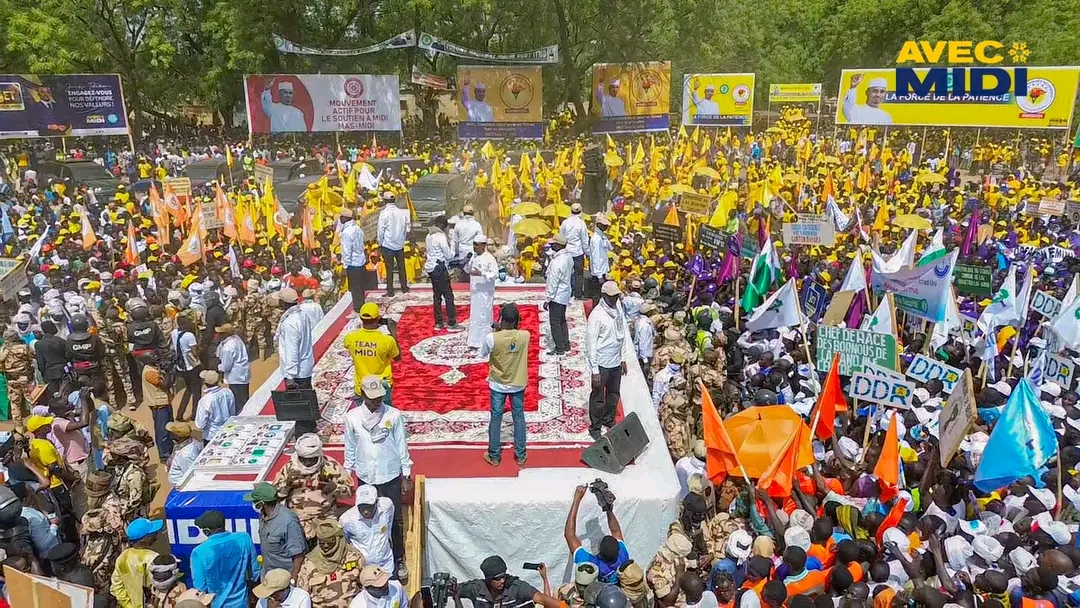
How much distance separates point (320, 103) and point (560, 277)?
2271cm

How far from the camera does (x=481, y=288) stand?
9.41 meters

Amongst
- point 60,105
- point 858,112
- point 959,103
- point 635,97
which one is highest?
point 60,105

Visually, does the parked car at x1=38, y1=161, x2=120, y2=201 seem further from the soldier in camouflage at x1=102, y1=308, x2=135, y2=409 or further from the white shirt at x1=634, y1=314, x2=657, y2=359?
→ the white shirt at x1=634, y1=314, x2=657, y2=359

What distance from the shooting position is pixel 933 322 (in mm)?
8625

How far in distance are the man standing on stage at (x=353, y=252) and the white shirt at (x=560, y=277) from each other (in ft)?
10.4

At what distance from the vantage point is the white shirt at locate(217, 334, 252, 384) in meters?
8.35

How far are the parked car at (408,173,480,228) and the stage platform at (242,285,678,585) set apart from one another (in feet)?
28.0

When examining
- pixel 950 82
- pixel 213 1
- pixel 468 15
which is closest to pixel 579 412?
pixel 468 15

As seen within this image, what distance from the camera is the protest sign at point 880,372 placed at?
22.7 feet

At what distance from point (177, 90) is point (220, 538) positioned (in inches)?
1375

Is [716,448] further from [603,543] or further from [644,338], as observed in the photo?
[644,338]

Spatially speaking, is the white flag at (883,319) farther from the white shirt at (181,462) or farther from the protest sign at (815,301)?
the white shirt at (181,462)

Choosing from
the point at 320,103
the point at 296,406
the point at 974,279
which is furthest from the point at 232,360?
the point at 320,103

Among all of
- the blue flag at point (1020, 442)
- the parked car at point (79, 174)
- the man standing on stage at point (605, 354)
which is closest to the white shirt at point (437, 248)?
the man standing on stage at point (605, 354)
